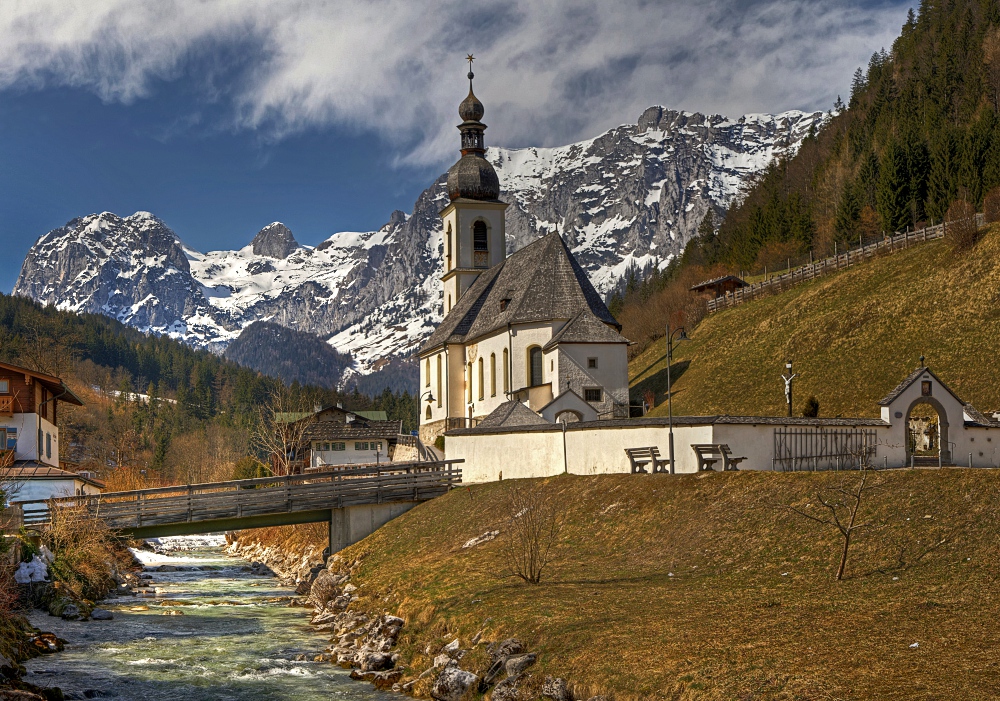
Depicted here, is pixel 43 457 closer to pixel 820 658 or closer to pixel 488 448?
pixel 488 448

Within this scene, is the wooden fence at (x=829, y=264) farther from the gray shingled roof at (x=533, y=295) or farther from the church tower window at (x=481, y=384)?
the church tower window at (x=481, y=384)

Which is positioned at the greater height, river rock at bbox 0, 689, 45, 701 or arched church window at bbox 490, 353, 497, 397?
arched church window at bbox 490, 353, 497, 397

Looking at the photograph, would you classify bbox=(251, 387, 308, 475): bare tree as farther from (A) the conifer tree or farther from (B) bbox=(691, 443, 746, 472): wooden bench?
(A) the conifer tree

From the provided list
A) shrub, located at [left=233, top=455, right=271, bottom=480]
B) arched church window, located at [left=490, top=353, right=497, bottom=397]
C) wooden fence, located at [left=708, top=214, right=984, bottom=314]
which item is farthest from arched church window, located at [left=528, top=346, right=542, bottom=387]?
wooden fence, located at [left=708, top=214, right=984, bottom=314]

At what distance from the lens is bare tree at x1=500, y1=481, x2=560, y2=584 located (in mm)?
25656

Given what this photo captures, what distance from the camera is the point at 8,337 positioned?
153000mm

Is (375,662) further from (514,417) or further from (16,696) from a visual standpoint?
(514,417)

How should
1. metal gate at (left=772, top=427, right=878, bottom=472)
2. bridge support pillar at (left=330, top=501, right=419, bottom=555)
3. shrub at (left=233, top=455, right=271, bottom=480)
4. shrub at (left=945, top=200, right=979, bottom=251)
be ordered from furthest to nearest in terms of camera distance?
shrub at (left=233, top=455, right=271, bottom=480) < shrub at (left=945, top=200, right=979, bottom=251) < bridge support pillar at (left=330, top=501, right=419, bottom=555) < metal gate at (left=772, top=427, right=878, bottom=472)

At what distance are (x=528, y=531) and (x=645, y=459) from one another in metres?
8.77

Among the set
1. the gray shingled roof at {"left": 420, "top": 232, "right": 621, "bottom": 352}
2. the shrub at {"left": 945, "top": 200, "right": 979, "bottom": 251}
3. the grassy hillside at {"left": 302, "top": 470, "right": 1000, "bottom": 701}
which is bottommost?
the grassy hillside at {"left": 302, "top": 470, "right": 1000, "bottom": 701}

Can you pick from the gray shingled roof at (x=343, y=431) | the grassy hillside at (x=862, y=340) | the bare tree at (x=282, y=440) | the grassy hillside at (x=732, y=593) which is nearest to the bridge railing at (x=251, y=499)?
the grassy hillside at (x=732, y=593)

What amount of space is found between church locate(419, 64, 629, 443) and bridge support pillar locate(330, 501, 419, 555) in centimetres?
961

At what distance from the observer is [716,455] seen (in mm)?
32156

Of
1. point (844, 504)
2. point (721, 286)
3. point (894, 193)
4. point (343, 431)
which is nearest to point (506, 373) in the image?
point (844, 504)
